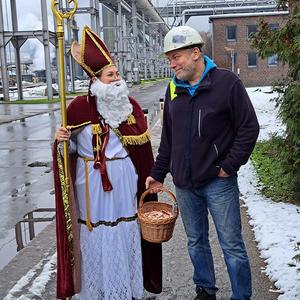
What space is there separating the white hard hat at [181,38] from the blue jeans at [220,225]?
930mm

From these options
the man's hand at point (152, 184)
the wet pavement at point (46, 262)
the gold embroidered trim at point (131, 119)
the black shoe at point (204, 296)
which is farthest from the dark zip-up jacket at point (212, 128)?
the wet pavement at point (46, 262)

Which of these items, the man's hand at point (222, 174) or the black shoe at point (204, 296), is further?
the black shoe at point (204, 296)

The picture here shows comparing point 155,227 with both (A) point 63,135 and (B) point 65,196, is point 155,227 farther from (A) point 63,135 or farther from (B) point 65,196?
(A) point 63,135

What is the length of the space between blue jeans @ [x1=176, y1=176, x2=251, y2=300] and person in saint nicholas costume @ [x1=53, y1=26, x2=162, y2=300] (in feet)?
1.36

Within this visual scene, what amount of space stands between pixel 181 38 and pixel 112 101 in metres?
0.67

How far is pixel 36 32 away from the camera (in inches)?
1363

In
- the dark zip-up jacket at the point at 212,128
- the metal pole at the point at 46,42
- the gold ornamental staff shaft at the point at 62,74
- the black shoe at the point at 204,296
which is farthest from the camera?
the metal pole at the point at 46,42

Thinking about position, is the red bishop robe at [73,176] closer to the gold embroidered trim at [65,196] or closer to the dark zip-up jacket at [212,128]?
the gold embroidered trim at [65,196]

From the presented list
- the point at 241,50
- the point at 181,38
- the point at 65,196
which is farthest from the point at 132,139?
the point at 241,50

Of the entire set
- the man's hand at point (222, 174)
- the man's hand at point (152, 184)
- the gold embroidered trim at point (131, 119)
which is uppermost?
the gold embroidered trim at point (131, 119)

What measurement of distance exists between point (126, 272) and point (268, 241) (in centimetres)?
202

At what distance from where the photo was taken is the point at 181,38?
3.24 meters

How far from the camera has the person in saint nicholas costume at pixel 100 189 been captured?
347cm

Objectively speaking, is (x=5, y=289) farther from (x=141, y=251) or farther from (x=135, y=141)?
(x=135, y=141)
